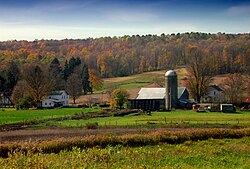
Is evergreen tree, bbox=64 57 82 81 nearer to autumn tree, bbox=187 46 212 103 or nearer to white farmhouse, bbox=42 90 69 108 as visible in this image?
white farmhouse, bbox=42 90 69 108

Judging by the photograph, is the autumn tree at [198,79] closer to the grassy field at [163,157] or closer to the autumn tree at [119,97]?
the autumn tree at [119,97]

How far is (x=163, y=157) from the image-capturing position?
1789 centimetres

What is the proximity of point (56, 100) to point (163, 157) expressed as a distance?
49.6 metres

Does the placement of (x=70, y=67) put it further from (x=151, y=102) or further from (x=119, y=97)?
(x=151, y=102)

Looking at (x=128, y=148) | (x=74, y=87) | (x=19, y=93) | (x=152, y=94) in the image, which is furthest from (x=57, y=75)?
(x=128, y=148)

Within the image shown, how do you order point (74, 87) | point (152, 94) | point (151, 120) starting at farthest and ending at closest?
1. point (74, 87)
2. point (152, 94)
3. point (151, 120)

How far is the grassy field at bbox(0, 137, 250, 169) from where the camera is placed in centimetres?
1189

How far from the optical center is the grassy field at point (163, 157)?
1189cm

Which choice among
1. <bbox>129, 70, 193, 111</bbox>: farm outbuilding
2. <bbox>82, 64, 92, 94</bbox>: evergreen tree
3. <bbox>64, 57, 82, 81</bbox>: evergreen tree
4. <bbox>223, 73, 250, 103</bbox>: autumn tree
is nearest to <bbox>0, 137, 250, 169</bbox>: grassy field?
<bbox>129, 70, 193, 111</bbox>: farm outbuilding

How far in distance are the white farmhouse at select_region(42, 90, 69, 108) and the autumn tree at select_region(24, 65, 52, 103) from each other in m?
1.08

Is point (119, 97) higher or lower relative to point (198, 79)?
lower

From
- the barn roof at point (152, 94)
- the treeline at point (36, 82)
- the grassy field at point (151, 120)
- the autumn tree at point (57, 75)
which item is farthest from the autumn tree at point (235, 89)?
the autumn tree at point (57, 75)

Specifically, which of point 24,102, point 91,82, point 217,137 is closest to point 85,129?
point 217,137

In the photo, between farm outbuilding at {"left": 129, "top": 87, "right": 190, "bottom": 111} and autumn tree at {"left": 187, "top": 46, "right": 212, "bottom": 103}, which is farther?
autumn tree at {"left": 187, "top": 46, "right": 212, "bottom": 103}
